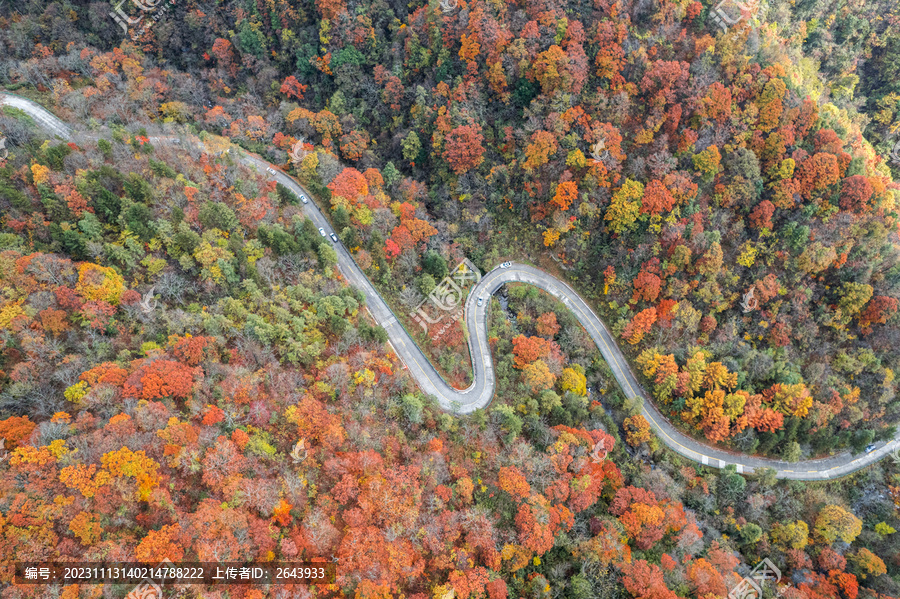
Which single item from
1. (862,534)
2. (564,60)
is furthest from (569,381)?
(564,60)

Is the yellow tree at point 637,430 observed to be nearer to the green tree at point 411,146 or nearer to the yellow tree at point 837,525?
the yellow tree at point 837,525

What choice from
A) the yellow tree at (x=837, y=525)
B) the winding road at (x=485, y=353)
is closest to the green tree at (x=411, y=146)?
the winding road at (x=485, y=353)

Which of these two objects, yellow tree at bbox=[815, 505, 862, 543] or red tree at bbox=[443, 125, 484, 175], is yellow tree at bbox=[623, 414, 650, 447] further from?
red tree at bbox=[443, 125, 484, 175]

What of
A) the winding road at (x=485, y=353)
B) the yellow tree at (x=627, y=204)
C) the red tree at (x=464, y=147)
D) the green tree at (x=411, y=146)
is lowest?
the winding road at (x=485, y=353)

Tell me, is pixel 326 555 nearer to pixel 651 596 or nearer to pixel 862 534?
pixel 651 596

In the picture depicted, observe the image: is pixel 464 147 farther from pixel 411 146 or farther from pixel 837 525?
pixel 837 525

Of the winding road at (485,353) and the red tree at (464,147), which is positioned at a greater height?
the red tree at (464,147)

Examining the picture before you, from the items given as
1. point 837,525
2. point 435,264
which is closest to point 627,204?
point 435,264
